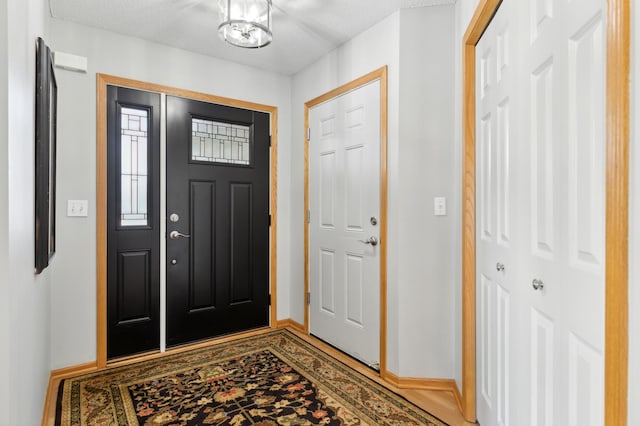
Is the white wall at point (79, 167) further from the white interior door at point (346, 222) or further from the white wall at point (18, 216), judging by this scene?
the white interior door at point (346, 222)

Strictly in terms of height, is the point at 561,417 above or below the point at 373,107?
below

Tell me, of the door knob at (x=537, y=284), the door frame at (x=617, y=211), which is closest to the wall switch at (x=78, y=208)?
the door knob at (x=537, y=284)

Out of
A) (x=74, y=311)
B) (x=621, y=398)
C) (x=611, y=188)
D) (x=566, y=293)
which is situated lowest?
(x=74, y=311)

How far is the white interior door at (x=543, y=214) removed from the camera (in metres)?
0.90

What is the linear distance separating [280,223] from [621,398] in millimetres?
2912

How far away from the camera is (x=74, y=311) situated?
249cm

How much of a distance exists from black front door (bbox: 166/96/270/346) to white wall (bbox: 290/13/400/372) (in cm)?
28

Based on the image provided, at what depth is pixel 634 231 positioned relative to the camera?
718 millimetres

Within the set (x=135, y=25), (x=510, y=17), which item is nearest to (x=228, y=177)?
(x=135, y=25)

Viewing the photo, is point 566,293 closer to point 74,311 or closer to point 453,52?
point 453,52

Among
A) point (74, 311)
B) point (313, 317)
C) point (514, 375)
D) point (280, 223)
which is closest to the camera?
point (514, 375)

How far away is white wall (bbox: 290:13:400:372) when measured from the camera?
237cm

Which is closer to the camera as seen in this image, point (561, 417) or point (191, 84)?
→ point (561, 417)

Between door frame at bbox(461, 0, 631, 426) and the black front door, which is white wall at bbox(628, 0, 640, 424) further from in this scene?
the black front door
